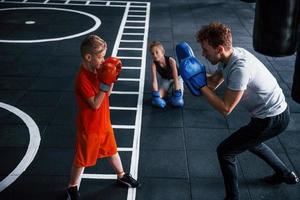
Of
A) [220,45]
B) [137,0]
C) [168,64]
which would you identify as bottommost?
[137,0]

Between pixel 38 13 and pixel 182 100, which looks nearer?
pixel 182 100

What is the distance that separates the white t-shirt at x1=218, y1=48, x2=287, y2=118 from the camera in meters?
3.19

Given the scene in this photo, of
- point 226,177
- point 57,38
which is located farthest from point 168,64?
point 57,38

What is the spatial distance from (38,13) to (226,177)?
8906 millimetres

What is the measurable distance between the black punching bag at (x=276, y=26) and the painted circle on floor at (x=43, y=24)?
256 inches

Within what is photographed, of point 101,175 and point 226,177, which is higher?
point 226,177

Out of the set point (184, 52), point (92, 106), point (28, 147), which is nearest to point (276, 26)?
point (184, 52)

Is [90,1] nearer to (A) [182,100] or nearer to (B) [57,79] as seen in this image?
(B) [57,79]

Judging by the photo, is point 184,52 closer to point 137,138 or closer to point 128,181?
point 128,181

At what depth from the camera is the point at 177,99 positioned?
19.3ft

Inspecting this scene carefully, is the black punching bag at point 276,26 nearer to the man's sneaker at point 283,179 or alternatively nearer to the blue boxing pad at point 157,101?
the man's sneaker at point 283,179

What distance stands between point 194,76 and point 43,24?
7498mm

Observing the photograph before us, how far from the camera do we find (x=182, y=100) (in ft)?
19.5

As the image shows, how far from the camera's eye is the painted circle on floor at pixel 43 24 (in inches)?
355
